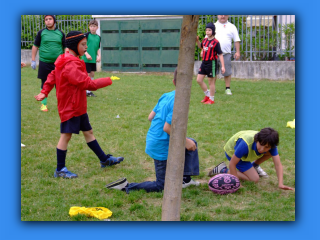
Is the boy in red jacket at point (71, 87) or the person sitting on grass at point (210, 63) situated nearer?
the boy in red jacket at point (71, 87)

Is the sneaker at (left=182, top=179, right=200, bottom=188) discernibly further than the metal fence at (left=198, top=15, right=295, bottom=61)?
No

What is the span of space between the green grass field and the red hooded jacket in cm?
94

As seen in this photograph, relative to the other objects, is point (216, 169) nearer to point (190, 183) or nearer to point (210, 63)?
point (190, 183)

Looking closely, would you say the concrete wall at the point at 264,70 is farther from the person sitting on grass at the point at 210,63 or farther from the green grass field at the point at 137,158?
the person sitting on grass at the point at 210,63

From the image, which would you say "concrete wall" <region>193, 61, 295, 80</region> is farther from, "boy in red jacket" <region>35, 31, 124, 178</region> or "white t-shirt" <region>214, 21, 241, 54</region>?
"boy in red jacket" <region>35, 31, 124, 178</region>

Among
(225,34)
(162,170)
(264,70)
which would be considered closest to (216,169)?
(162,170)

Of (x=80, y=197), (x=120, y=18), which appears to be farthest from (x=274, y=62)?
(x=80, y=197)

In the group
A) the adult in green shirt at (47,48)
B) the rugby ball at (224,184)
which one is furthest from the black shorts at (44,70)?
the rugby ball at (224,184)

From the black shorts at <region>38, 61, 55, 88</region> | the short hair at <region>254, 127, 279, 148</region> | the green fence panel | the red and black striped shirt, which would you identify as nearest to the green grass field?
the short hair at <region>254, 127, 279, 148</region>

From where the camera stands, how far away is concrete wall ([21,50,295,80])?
13.5 meters

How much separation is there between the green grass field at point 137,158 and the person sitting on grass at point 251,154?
0.52ft

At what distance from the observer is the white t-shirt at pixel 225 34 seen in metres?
10.8

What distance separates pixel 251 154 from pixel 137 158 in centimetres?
183

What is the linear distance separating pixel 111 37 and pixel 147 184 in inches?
475
